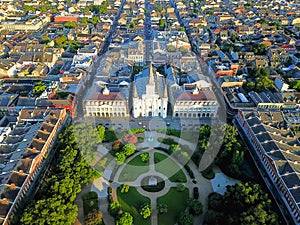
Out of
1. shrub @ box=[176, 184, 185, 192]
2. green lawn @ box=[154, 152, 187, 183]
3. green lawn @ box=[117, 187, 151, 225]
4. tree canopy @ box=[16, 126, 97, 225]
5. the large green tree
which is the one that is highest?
tree canopy @ box=[16, 126, 97, 225]

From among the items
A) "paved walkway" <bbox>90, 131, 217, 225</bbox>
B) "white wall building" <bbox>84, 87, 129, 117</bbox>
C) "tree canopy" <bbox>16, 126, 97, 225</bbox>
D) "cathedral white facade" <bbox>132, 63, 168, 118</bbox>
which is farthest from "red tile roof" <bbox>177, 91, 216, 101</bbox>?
"tree canopy" <bbox>16, 126, 97, 225</bbox>

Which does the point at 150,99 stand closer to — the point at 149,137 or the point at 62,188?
the point at 149,137

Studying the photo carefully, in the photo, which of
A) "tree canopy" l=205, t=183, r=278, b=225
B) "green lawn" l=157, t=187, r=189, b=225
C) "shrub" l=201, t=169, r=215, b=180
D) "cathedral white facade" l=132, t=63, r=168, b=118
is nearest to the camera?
"tree canopy" l=205, t=183, r=278, b=225

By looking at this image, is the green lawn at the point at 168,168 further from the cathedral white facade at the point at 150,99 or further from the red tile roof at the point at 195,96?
the red tile roof at the point at 195,96

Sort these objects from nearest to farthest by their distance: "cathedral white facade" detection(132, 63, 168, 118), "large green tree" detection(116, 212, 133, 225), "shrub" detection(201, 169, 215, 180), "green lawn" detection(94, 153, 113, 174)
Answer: "large green tree" detection(116, 212, 133, 225), "shrub" detection(201, 169, 215, 180), "green lawn" detection(94, 153, 113, 174), "cathedral white facade" detection(132, 63, 168, 118)

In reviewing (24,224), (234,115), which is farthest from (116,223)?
(234,115)

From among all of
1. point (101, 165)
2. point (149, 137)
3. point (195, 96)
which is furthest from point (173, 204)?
point (195, 96)

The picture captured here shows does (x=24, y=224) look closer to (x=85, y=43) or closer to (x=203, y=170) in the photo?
(x=203, y=170)

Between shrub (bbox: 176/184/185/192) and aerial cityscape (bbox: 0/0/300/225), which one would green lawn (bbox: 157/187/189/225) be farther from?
shrub (bbox: 176/184/185/192)
